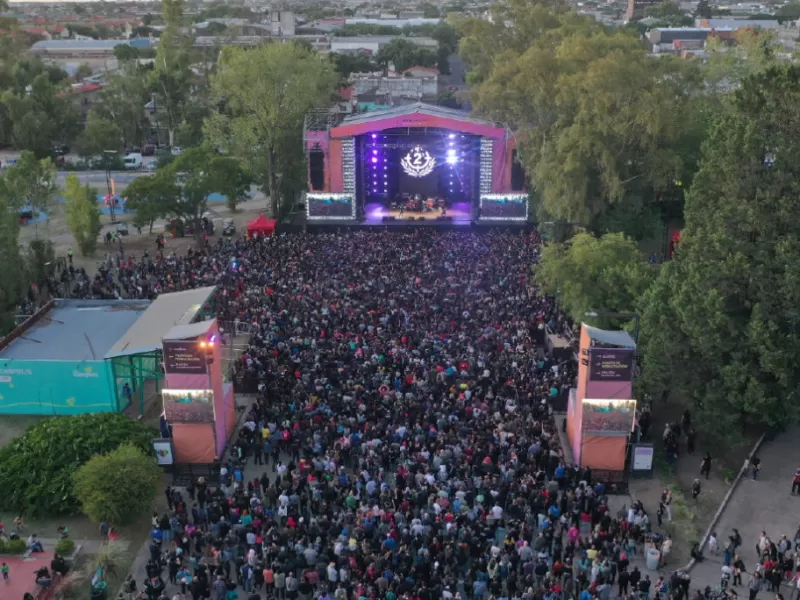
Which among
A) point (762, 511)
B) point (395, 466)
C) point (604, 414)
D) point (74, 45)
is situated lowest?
point (762, 511)

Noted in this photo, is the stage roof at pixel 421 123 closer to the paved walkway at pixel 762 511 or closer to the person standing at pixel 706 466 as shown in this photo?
the paved walkway at pixel 762 511

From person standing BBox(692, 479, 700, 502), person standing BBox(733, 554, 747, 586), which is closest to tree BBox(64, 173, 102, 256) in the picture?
person standing BBox(692, 479, 700, 502)

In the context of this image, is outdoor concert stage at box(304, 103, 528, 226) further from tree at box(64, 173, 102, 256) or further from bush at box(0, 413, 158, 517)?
bush at box(0, 413, 158, 517)

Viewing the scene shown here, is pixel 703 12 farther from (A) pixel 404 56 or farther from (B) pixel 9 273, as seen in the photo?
(B) pixel 9 273

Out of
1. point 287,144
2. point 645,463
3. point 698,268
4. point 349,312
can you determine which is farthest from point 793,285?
point 287,144

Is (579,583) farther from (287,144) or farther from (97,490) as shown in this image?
(287,144)

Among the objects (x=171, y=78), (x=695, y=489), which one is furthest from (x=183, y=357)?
(x=171, y=78)
